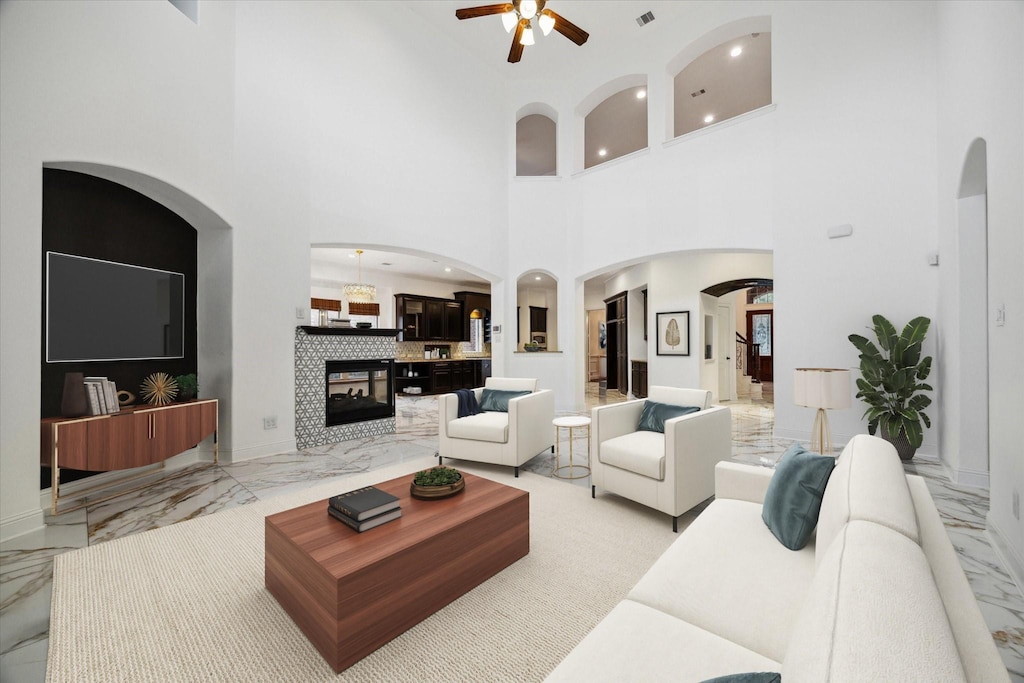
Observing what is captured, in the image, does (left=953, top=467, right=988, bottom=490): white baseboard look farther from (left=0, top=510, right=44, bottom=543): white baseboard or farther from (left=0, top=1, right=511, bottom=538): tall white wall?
(left=0, top=510, right=44, bottom=543): white baseboard

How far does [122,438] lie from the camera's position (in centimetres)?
331

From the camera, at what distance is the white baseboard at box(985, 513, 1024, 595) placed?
81.5 inches

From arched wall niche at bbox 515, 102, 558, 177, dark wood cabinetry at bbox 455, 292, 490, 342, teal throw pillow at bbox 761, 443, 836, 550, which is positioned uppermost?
arched wall niche at bbox 515, 102, 558, 177

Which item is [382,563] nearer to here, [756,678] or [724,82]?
[756,678]

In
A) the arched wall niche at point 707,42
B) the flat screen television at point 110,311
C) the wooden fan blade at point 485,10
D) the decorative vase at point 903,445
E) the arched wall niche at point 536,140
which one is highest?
the arched wall niche at point 536,140

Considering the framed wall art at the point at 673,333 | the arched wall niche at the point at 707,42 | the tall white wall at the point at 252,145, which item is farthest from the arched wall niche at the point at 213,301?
the framed wall art at the point at 673,333

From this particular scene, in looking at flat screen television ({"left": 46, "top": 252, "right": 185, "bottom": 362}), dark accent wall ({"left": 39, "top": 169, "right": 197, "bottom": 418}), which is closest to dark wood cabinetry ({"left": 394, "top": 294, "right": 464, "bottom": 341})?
dark accent wall ({"left": 39, "top": 169, "right": 197, "bottom": 418})

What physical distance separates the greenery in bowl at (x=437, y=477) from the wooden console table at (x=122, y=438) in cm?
257

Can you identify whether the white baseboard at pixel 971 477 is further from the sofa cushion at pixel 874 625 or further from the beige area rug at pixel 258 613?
the sofa cushion at pixel 874 625

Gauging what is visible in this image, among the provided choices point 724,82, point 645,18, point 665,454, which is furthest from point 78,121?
point 724,82

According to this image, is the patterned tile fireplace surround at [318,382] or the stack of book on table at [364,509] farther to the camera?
the patterned tile fireplace surround at [318,382]

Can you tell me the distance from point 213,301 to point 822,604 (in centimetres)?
515

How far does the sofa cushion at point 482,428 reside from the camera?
379 centimetres

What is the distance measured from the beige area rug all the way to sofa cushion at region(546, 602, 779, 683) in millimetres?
611
